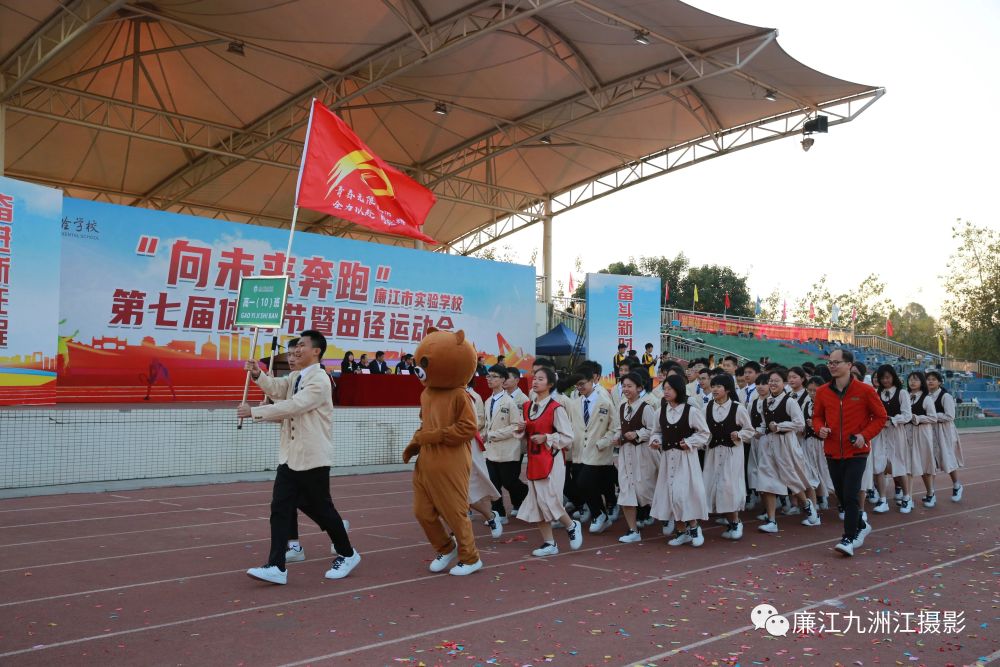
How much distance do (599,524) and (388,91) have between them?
52.1ft

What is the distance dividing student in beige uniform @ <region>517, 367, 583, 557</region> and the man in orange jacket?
2.14 m

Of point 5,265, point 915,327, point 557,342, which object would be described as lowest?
point 557,342

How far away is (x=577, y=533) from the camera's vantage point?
7.49m

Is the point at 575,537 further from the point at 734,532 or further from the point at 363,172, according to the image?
the point at 363,172

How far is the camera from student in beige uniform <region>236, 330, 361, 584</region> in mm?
5930

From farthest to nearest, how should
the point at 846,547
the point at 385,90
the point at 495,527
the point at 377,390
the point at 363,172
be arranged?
the point at 385,90, the point at 377,390, the point at 363,172, the point at 495,527, the point at 846,547

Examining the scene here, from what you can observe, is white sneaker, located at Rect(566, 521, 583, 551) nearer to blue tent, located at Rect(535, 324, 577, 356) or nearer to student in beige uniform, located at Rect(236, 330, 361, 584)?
student in beige uniform, located at Rect(236, 330, 361, 584)

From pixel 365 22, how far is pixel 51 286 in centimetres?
Result: 845

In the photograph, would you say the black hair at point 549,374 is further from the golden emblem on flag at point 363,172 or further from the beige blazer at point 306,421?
the golden emblem on flag at point 363,172

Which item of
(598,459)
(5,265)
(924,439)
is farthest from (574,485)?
(5,265)

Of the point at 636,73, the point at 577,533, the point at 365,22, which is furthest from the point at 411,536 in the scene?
the point at 636,73

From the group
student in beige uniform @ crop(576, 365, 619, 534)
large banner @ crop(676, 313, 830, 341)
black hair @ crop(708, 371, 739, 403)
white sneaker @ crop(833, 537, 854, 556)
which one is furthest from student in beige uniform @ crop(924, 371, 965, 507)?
large banner @ crop(676, 313, 830, 341)

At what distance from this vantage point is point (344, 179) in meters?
8.88
